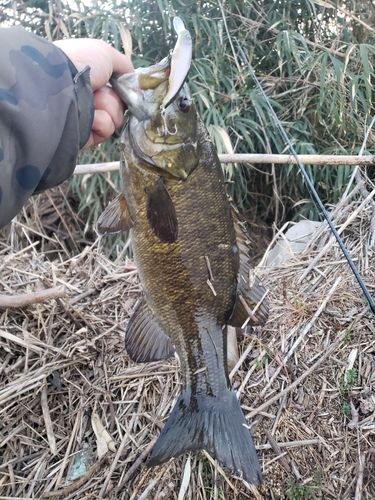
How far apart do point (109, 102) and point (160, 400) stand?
1369mm

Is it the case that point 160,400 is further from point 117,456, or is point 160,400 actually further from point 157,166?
point 157,166

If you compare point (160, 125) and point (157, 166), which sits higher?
point (160, 125)

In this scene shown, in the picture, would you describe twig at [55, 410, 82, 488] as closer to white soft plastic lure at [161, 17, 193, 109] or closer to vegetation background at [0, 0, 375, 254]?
white soft plastic lure at [161, 17, 193, 109]

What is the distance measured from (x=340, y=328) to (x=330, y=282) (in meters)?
0.34

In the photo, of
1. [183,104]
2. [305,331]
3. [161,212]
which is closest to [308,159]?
[305,331]

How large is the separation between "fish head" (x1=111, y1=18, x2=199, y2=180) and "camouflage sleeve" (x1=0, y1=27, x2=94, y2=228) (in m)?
0.17

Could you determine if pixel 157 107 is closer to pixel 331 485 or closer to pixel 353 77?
pixel 331 485

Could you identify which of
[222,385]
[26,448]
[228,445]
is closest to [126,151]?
[222,385]

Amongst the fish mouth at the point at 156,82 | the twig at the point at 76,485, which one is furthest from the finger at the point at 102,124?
the twig at the point at 76,485

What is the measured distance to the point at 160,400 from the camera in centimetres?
202

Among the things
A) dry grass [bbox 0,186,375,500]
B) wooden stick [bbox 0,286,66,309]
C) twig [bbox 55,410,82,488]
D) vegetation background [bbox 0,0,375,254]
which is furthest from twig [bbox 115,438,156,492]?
vegetation background [bbox 0,0,375,254]

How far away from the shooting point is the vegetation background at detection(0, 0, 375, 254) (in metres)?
3.71

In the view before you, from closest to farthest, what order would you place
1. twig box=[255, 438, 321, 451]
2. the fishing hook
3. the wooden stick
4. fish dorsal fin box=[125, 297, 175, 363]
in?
the fishing hook → fish dorsal fin box=[125, 297, 175, 363] → twig box=[255, 438, 321, 451] → the wooden stick

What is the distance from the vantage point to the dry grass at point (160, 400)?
1751 millimetres
